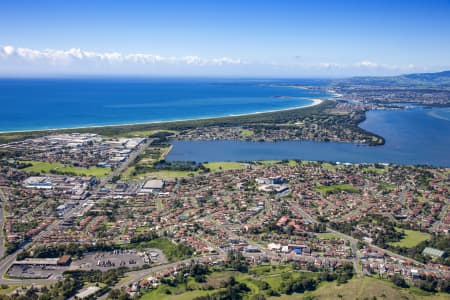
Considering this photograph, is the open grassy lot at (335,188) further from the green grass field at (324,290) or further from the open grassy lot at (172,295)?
the open grassy lot at (172,295)

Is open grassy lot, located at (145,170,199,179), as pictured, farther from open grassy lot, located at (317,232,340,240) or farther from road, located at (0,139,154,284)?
open grassy lot, located at (317,232,340,240)

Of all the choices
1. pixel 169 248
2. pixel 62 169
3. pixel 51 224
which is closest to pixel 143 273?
pixel 169 248

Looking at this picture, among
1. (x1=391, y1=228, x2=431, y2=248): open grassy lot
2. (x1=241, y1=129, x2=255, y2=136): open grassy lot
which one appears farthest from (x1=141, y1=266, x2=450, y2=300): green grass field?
(x1=241, y1=129, x2=255, y2=136): open grassy lot

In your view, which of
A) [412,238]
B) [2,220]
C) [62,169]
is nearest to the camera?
[412,238]

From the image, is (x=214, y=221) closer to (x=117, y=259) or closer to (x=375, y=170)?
(x=117, y=259)

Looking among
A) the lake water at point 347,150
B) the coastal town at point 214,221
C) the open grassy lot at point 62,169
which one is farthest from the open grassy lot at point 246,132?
the open grassy lot at point 62,169

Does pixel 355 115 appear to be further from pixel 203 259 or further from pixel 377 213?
pixel 203 259
